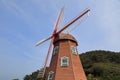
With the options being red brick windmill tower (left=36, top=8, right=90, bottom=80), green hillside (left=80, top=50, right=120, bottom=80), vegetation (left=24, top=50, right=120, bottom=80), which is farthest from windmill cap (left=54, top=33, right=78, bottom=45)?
green hillside (left=80, top=50, right=120, bottom=80)

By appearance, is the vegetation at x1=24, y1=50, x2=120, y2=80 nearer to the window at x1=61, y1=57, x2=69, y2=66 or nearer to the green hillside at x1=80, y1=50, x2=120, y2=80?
the green hillside at x1=80, y1=50, x2=120, y2=80

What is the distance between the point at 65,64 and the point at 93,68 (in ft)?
81.7

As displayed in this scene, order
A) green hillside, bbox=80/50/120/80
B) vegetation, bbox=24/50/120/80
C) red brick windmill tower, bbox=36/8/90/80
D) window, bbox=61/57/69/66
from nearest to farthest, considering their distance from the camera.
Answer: red brick windmill tower, bbox=36/8/90/80 → window, bbox=61/57/69/66 → vegetation, bbox=24/50/120/80 → green hillside, bbox=80/50/120/80

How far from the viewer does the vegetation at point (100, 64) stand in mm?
40241

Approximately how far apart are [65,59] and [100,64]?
26257 millimetres

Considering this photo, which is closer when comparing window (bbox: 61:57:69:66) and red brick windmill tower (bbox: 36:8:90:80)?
red brick windmill tower (bbox: 36:8:90:80)

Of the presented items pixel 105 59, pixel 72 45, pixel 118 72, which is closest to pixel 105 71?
pixel 118 72

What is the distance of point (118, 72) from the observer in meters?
38.8

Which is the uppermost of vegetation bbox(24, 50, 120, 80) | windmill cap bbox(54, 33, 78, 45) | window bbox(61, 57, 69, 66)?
vegetation bbox(24, 50, 120, 80)

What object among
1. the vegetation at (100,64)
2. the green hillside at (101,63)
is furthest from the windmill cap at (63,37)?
the green hillside at (101,63)

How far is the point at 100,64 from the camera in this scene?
144 feet

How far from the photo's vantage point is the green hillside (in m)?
40.4

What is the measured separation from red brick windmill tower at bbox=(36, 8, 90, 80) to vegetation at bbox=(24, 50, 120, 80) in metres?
20.3

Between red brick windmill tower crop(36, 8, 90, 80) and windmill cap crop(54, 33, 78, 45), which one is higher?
windmill cap crop(54, 33, 78, 45)
